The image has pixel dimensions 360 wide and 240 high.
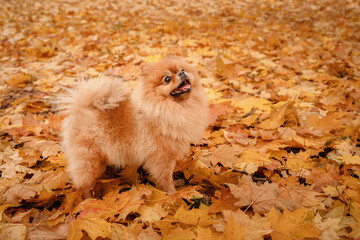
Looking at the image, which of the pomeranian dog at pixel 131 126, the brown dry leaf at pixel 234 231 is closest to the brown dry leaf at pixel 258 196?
the brown dry leaf at pixel 234 231

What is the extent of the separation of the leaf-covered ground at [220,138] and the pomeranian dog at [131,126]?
232 millimetres

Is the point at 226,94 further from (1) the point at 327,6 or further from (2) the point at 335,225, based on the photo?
(1) the point at 327,6

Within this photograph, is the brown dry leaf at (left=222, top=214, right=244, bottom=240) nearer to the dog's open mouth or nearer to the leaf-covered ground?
the leaf-covered ground

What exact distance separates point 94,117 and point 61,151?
0.89 meters

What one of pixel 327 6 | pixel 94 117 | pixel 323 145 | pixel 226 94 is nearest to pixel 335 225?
pixel 323 145

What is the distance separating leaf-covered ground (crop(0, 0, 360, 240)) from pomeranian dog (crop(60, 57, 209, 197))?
232 millimetres

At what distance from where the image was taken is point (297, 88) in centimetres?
341

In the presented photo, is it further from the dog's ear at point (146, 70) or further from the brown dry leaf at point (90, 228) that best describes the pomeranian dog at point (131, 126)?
the brown dry leaf at point (90, 228)

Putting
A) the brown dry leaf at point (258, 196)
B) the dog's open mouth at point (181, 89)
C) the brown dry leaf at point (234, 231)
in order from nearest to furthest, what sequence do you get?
the brown dry leaf at point (234, 231) < the brown dry leaf at point (258, 196) < the dog's open mouth at point (181, 89)

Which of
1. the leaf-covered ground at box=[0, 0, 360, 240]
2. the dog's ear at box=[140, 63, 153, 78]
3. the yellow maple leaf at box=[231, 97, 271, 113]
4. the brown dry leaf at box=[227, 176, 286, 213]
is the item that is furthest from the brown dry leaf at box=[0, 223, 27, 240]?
the yellow maple leaf at box=[231, 97, 271, 113]

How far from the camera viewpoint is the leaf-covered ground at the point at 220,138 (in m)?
1.55

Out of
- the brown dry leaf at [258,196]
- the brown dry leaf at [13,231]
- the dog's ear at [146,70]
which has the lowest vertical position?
the brown dry leaf at [13,231]

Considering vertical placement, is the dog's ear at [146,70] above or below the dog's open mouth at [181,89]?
above

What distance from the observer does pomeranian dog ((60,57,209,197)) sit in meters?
1.95
